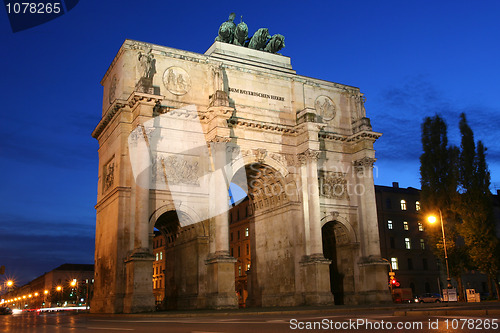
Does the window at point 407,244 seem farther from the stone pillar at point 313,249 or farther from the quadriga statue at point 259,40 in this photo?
the quadriga statue at point 259,40

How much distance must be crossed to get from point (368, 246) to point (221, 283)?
11.1 meters

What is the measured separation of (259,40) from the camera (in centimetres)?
3672

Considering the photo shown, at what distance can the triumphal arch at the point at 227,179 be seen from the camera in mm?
28203

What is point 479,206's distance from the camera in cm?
3631

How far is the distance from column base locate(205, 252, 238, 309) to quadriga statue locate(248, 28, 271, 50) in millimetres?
15751

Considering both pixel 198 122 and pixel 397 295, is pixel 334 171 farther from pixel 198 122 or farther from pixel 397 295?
pixel 397 295

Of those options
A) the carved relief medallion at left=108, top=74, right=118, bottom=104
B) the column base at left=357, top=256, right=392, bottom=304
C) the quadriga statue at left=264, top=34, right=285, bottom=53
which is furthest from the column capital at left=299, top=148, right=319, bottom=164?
the carved relief medallion at left=108, top=74, right=118, bottom=104

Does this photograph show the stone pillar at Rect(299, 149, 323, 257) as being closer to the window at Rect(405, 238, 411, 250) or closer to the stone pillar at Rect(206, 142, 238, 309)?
the stone pillar at Rect(206, 142, 238, 309)

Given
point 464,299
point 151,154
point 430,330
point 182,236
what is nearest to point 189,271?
point 182,236

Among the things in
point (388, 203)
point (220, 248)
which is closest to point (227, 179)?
point (220, 248)

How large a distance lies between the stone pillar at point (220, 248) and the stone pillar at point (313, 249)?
4981mm

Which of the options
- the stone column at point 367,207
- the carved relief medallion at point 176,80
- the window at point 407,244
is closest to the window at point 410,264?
the window at point 407,244

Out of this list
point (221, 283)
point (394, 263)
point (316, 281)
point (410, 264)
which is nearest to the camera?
point (221, 283)

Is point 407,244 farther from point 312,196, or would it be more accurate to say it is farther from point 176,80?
point 176,80
